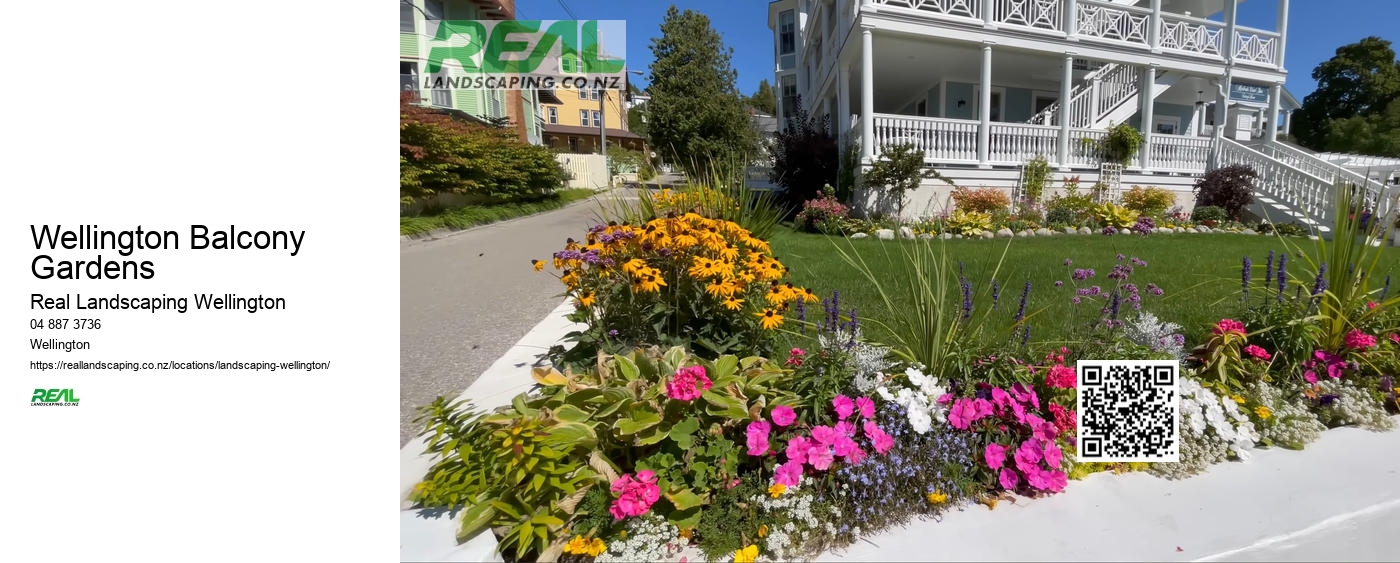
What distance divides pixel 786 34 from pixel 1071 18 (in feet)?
43.0

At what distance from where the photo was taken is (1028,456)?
4.82 feet

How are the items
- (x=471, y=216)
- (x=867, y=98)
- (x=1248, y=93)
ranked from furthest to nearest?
(x=1248, y=93) < (x=471, y=216) < (x=867, y=98)

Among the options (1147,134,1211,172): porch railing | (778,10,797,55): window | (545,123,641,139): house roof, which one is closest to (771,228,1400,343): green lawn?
(1147,134,1211,172): porch railing

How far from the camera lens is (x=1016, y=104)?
1233 centimetres

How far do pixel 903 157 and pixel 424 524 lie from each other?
8.00m

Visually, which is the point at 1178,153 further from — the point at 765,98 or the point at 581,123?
the point at 765,98

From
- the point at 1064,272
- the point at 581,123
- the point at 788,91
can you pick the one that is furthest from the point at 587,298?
the point at 581,123

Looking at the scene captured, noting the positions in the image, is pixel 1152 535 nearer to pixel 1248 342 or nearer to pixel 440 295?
pixel 1248 342

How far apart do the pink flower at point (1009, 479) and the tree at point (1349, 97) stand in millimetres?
38818

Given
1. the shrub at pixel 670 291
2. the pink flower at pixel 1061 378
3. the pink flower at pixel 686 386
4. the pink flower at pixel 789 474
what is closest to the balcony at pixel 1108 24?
the shrub at pixel 670 291

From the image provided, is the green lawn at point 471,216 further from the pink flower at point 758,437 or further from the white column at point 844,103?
the pink flower at point 758,437

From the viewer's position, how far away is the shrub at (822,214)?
797 centimetres

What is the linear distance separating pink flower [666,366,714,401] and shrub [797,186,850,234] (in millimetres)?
6645

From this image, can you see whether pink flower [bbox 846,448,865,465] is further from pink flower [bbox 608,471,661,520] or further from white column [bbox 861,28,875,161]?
white column [bbox 861,28,875,161]
